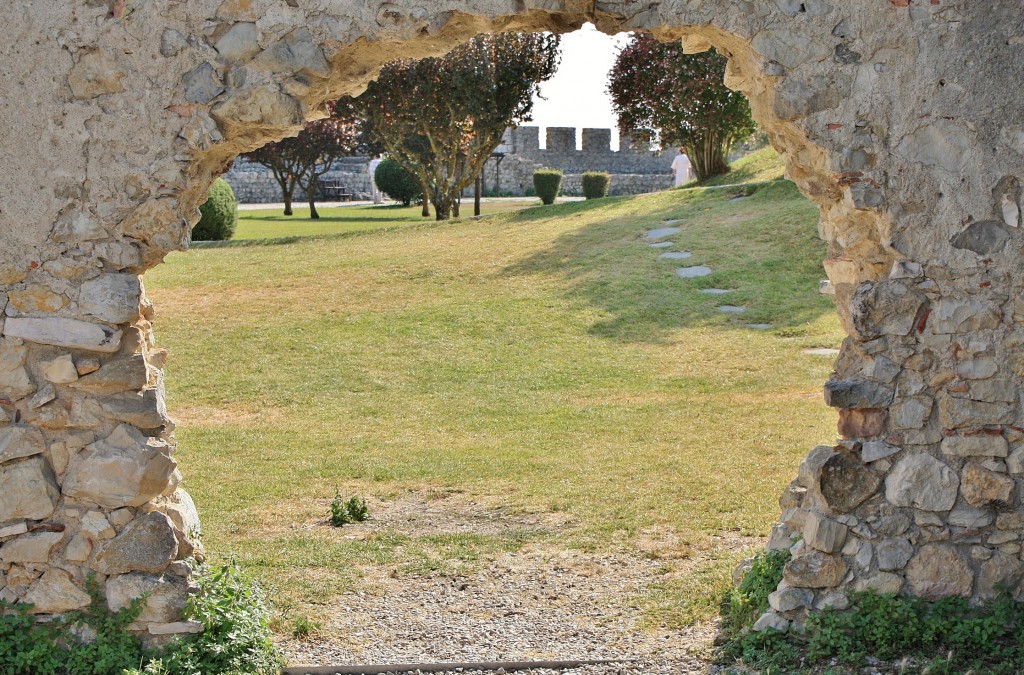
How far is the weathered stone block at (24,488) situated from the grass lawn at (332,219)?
16.3 meters

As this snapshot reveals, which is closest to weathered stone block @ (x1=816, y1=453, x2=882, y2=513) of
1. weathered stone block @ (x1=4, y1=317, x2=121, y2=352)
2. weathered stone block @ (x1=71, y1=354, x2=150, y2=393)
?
weathered stone block @ (x1=71, y1=354, x2=150, y2=393)

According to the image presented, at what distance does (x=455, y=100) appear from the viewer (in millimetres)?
20531

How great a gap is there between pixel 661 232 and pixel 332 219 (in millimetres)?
13786

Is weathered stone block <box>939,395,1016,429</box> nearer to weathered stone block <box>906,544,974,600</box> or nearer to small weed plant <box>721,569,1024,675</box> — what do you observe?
A: weathered stone block <box>906,544,974,600</box>

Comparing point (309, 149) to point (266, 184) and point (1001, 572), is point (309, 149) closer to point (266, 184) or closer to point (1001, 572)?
point (266, 184)

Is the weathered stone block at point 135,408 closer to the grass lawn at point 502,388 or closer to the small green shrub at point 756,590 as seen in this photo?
the grass lawn at point 502,388

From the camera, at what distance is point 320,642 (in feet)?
17.1

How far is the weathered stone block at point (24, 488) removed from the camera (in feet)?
15.2

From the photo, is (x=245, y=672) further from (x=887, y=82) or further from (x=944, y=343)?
(x=887, y=82)

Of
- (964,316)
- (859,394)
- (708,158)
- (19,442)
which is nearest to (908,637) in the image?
(859,394)

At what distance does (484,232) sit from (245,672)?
13.5m

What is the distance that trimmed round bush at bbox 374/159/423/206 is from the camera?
3206 centimetres

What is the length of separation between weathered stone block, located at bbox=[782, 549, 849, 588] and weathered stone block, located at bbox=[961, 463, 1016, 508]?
0.65 m

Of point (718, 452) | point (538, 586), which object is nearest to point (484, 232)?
point (718, 452)
